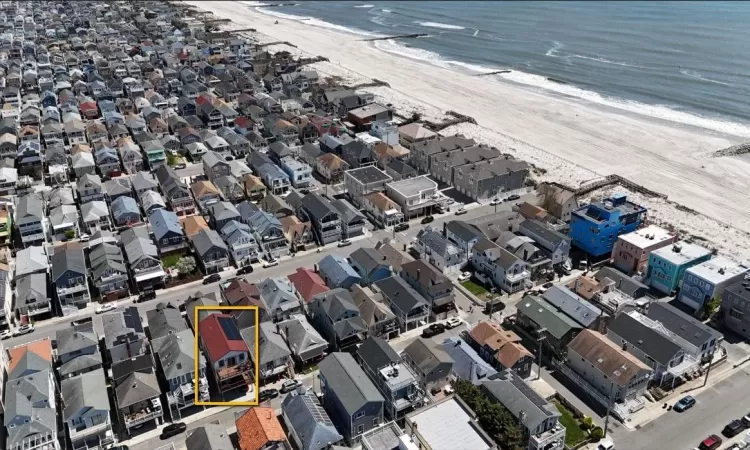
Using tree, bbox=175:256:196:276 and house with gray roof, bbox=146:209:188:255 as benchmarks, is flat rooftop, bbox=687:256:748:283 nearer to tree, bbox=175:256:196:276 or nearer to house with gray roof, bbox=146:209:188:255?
tree, bbox=175:256:196:276

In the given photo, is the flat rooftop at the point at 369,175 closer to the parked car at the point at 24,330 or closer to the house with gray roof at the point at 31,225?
the house with gray roof at the point at 31,225

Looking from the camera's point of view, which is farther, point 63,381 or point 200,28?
point 200,28

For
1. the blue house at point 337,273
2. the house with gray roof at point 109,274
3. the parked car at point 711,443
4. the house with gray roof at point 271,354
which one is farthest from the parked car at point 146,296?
the parked car at point 711,443

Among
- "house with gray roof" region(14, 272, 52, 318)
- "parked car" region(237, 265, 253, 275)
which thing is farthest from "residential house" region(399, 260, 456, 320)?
"house with gray roof" region(14, 272, 52, 318)

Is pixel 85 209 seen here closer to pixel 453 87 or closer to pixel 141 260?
pixel 141 260

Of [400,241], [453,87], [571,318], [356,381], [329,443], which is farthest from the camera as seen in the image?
[453,87]

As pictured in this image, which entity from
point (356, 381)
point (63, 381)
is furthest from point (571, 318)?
point (63, 381)

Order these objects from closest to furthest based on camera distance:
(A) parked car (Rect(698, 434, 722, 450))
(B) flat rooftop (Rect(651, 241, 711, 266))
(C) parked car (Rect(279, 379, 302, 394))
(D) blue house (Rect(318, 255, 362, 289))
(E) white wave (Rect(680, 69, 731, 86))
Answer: (A) parked car (Rect(698, 434, 722, 450))
(C) parked car (Rect(279, 379, 302, 394))
(D) blue house (Rect(318, 255, 362, 289))
(B) flat rooftop (Rect(651, 241, 711, 266))
(E) white wave (Rect(680, 69, 731, 86))
